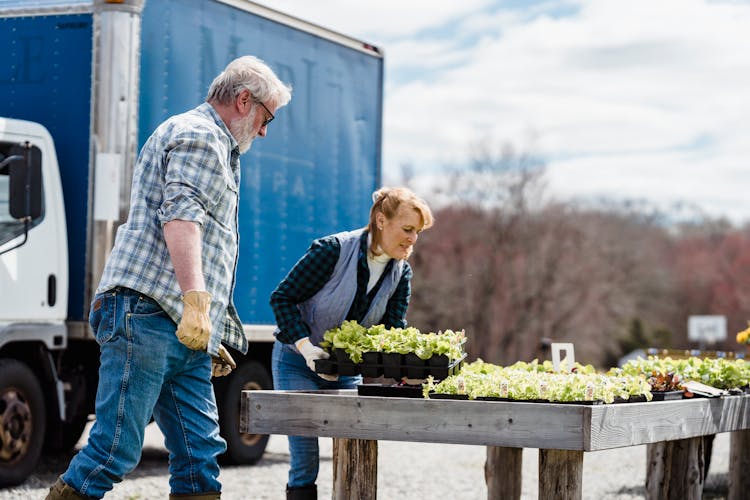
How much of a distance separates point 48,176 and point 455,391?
504cm

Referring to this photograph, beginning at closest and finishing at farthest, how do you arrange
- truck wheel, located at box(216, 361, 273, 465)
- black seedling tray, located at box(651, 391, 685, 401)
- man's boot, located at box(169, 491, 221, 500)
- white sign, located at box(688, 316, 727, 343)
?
man's boot, located at box(169, 491, 221, 500) → black seedling tray, located at box(651, 391, 685, 401) → truck wheel, located at box(216, 361, 273, 465) → white sign, located at box(688, 316, 727, 343)

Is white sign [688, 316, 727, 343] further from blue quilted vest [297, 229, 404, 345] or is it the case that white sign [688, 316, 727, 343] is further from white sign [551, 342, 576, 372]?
blue quilted vest [297, 229, 404, 345]

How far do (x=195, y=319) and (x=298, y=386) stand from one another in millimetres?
1798

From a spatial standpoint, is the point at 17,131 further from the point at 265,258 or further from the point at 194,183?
the point at 194,183

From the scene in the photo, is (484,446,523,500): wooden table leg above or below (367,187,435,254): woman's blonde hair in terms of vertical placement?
below

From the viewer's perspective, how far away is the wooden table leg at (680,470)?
6.82 m

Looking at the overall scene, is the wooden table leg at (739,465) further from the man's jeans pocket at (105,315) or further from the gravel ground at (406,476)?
the man's jeans pocket at (105,315)

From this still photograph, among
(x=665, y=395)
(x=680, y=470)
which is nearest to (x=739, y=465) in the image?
(x=680, y=470)

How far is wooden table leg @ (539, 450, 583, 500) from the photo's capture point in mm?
5035

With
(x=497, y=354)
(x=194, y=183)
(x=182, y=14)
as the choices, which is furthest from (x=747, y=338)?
(x=497, y=354)

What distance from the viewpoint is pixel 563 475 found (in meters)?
5.05

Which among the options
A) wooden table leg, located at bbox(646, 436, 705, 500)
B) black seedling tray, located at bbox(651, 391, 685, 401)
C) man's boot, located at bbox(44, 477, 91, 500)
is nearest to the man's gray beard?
man's boot, located at bbox(44, 477, 91, 500)

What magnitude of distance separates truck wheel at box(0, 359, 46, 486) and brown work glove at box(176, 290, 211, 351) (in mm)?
4908

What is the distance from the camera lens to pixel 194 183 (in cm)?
453
